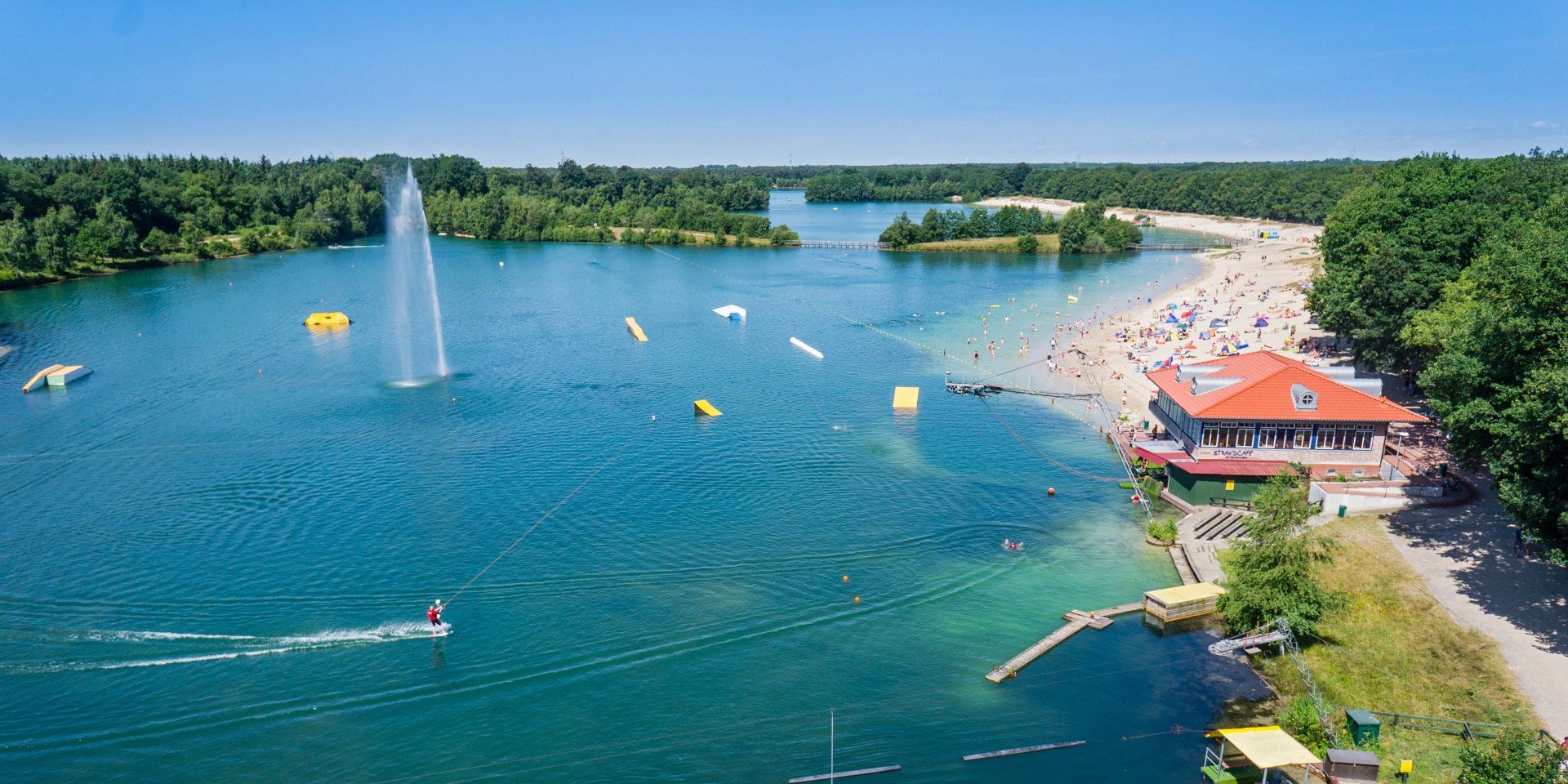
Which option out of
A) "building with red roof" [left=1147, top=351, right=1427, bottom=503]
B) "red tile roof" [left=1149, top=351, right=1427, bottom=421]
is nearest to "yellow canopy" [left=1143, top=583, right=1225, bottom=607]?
"building with red roof" [left=1147, top=351, right=1427, bottom=503]

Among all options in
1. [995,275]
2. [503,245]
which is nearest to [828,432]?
[995,275]

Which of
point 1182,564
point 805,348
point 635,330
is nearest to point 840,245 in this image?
point 635,330

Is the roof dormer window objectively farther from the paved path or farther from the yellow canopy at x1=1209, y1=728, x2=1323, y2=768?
the yellow canopy at x1=1209, y1=728, x2=1323, y2=768

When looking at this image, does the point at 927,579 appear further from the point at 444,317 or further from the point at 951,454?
the point at 444,317

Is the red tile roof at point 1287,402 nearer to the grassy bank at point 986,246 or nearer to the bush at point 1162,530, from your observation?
the bush at point 1162,530

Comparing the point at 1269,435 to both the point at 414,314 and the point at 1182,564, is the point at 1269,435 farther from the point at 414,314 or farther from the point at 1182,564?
the point at 414,314

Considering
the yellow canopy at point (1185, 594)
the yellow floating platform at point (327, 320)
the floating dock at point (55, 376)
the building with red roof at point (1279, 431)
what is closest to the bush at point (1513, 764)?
the yellow canopy at point (1185, 594)
